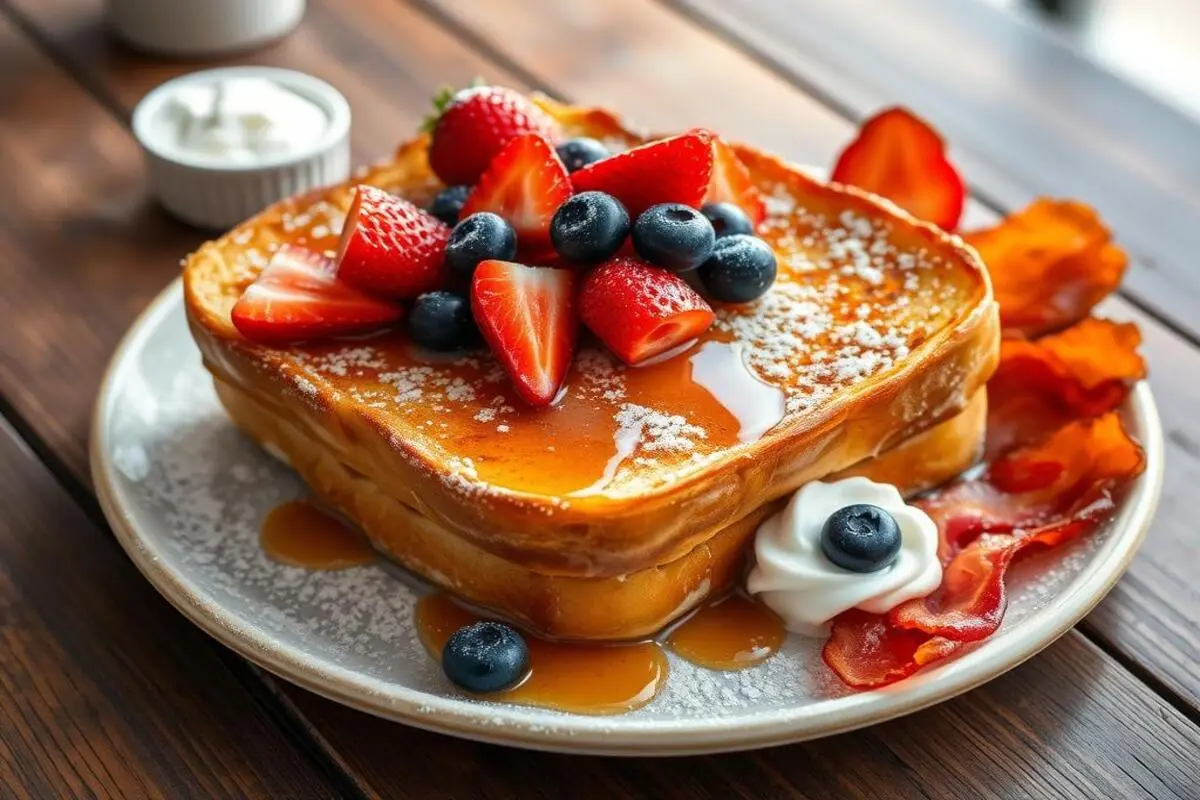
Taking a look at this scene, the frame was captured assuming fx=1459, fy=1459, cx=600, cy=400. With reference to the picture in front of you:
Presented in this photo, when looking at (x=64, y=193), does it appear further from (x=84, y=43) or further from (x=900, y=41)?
(x=900, y=41)

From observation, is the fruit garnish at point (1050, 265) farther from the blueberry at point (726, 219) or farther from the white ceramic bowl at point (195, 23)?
the white ceramic bowl at point (195, 23)

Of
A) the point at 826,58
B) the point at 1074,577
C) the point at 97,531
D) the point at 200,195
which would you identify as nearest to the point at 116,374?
the point at 97,531

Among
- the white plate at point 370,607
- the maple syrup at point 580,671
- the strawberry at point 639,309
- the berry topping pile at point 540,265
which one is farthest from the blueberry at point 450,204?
the maple syrup at point 580,671

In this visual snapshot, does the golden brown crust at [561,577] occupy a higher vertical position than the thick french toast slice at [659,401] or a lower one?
lower

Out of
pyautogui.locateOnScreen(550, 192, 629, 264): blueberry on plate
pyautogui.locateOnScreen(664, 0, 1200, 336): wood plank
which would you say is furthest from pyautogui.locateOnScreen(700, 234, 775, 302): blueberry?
pyautogui.locateOnScreen(664, 0, 1200, 336): wood plank

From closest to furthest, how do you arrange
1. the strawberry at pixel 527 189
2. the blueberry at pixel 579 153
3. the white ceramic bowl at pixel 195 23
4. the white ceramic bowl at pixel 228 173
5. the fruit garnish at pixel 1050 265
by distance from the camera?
1. the strawberry at pixel 527 189
2. the blueberry at pixel 579 153
3. the fruit garnish at pixel 1050 265
4. the white ceramic bowl at pixel 228 173
5. the white ceramic bowl at pixel 195 23

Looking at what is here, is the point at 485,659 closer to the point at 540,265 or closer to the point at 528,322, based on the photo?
the point at 528,322

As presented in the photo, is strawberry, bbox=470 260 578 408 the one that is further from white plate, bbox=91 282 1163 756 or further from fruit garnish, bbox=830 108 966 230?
fruit garnish, bbox=830 108 966 230
